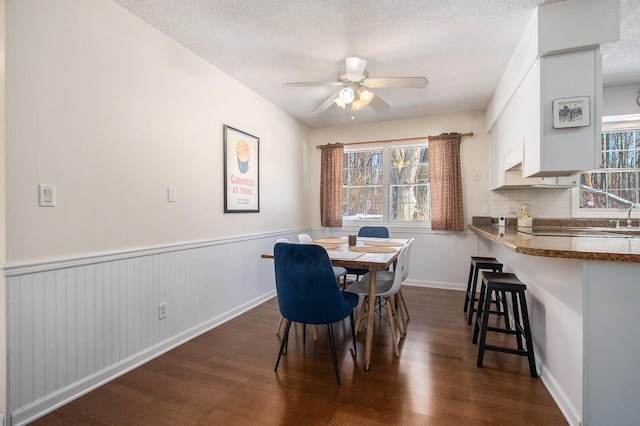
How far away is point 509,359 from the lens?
2234 millimetres

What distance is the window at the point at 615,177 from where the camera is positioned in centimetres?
344

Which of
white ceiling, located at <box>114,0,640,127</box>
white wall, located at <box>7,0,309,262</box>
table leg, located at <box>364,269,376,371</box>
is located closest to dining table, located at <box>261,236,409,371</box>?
table leg, located at <box>364,269,376,371</box>

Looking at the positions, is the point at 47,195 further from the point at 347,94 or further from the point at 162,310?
the point at 347,94

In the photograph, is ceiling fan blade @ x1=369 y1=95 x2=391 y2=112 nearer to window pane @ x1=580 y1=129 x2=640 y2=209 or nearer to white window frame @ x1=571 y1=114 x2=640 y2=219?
white window frame @ x1=571 y1=114 x2=640 y2=219

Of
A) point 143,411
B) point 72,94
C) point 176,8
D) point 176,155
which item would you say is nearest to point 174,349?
point 143,411

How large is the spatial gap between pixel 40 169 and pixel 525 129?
3342 millimetres

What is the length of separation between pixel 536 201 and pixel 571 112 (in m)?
2.07

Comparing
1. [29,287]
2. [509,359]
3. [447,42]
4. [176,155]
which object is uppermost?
[447,42]

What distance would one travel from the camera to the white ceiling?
2021 millimetres

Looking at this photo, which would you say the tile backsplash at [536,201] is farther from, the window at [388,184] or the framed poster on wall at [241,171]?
the framed poster on wall at [241,171]

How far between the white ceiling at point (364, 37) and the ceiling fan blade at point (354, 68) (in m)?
0.09

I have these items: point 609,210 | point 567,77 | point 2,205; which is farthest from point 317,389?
point 609,210

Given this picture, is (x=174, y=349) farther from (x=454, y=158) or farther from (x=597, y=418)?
(x=454, y=158)

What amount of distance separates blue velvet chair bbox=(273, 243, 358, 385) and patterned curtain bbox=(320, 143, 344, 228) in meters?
2.80
